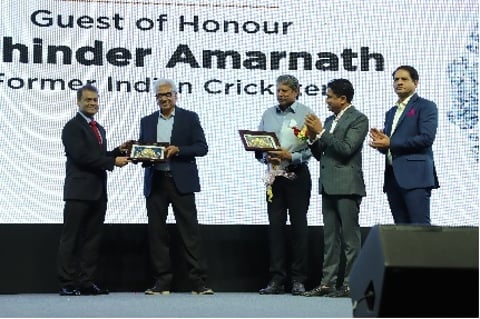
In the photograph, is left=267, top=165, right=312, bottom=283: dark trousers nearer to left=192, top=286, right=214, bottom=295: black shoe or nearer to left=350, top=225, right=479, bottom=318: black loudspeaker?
left=192, top=286, right=214, bottom=295: black shoe

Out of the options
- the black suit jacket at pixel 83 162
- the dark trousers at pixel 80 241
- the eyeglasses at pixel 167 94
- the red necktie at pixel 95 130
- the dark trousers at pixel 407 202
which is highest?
the eyeglasses at pixel 167 94

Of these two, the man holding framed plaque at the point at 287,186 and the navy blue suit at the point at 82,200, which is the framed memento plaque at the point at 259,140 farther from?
the navy blue suit at the point at 82,200

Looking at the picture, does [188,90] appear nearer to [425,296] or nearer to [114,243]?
[114,243]

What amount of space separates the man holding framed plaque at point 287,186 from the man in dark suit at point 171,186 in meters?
0.45

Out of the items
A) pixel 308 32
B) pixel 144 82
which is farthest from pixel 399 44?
pixel 144 82

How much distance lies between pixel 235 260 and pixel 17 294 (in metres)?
1.50

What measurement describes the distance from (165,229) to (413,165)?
1.72m

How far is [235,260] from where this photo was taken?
257 inches

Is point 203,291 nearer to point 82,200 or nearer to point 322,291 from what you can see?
point 322,291

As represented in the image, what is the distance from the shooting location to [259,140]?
593 centimetres

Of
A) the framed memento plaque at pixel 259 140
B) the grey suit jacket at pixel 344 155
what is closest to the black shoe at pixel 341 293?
the grey suit jacket at pixel 344 155

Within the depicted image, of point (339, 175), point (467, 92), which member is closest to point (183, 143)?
point (339, 175)

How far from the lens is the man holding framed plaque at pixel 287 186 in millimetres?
6125

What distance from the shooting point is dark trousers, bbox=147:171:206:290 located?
6.05m
